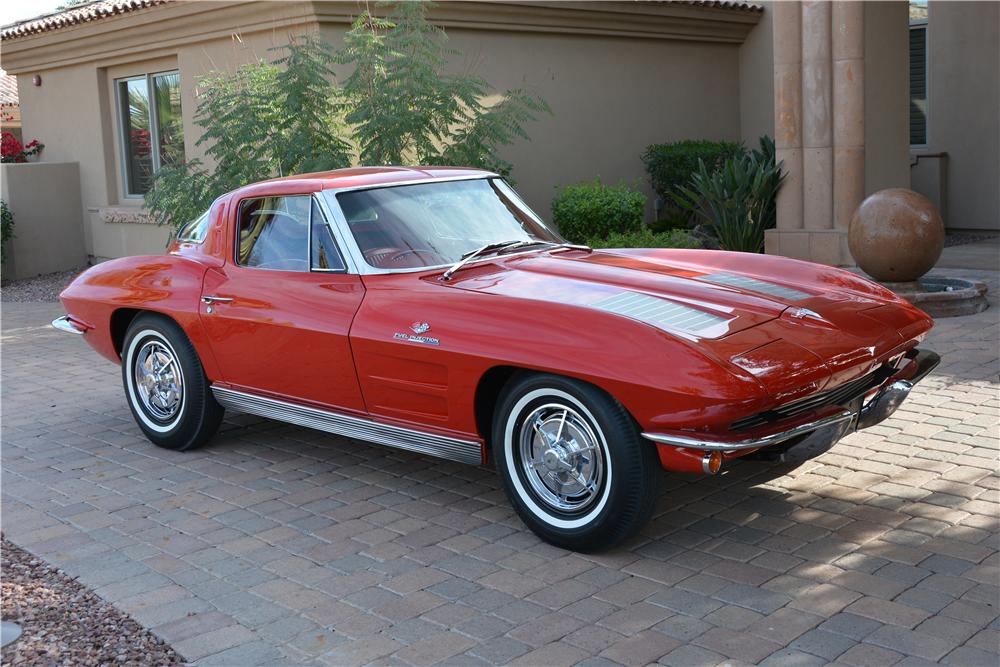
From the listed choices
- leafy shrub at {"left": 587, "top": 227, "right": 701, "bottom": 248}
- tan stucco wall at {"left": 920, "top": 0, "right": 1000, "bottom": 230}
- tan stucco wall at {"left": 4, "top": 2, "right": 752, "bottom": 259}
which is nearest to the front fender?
tan stucco wall at {"left": 4, "top": 2, "right": 752, "bottom": 259}

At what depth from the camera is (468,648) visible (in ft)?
11.7

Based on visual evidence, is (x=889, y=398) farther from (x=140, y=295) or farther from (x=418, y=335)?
(x=140, y=295)

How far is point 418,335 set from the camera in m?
4.65

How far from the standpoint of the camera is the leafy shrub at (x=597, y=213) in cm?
1273

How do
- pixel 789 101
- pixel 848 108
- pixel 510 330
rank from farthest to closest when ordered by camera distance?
1. pixel 789 101
2. pixel 848 108
3. pixel 510 330

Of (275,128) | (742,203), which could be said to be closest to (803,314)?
(275,128)

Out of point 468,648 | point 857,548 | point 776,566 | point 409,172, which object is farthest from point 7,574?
point 857,548

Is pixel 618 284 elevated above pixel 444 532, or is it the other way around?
pixel 618 284

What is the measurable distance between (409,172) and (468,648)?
2913 millimetres

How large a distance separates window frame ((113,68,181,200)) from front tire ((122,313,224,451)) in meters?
8.90

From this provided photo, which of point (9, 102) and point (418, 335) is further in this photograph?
point (9, 102)

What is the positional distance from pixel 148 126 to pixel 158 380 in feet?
32.8

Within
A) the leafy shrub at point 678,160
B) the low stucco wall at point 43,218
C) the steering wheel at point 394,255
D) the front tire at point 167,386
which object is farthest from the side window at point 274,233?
the low stucco wall at point 43,218

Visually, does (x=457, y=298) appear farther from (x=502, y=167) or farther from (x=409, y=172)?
(x=502, y=167)
